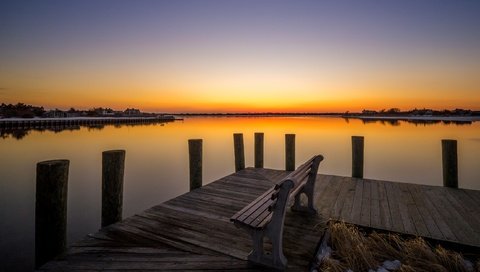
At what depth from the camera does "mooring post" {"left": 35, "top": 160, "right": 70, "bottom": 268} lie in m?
3.87

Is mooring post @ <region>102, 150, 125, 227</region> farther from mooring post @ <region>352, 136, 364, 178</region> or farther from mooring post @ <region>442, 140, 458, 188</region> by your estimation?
mooring post @ <region>442, 140, 458, 188</region>

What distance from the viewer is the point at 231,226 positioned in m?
4.67

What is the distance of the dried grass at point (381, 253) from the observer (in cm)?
355

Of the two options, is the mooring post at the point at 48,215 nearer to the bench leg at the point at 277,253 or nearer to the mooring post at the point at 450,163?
the bench leg at the point at 277,253

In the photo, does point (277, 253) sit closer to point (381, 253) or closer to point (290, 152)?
point (381, 253)

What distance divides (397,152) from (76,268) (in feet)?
80.8

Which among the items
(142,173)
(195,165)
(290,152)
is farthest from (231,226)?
(142,173)

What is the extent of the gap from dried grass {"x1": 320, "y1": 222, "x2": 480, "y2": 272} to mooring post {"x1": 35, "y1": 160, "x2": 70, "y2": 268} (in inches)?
152

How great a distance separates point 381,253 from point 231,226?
7.92 ft

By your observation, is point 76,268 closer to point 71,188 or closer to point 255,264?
point 255,264

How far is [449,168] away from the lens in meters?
6.98

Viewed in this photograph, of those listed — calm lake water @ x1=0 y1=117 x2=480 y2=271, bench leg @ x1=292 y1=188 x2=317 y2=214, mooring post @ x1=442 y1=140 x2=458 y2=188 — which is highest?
mooring post @ x1=442 y1=140 x2=458 y2=188

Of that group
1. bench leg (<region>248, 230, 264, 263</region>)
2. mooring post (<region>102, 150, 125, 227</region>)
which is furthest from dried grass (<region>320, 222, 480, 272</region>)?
mooring post (<region>102, 150, 125, 227</region>)

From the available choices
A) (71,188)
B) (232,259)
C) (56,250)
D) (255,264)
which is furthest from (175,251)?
(71,188)
